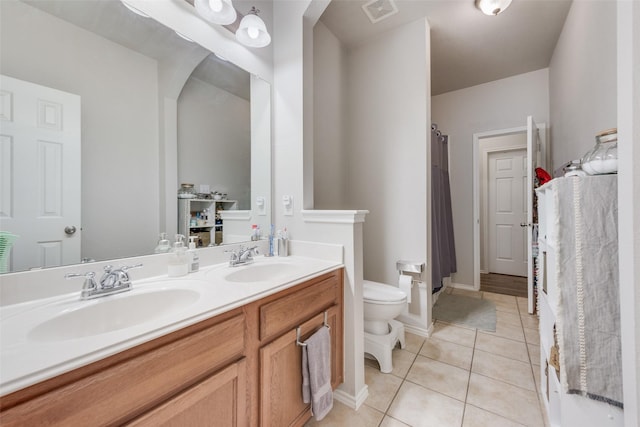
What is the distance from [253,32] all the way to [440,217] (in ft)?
7.69

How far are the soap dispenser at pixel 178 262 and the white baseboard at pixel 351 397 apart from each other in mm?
1105

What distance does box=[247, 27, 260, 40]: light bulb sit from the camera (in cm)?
156

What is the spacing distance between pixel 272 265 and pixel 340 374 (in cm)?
72

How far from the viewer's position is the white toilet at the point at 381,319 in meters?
1.75

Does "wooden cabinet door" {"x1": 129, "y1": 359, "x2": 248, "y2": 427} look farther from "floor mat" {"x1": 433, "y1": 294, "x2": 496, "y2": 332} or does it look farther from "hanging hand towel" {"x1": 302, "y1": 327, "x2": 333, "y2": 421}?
"floor mat" {"x1": 433, "y1": 294, "x2": 496, "y2": 332}

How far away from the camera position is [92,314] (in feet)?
2.89

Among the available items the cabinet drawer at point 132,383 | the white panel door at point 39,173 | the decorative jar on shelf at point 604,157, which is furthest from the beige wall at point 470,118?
the white panel door at point 39,173

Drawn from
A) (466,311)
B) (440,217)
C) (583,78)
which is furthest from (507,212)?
(583,78)

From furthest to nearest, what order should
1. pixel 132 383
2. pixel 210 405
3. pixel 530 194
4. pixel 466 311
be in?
pixel 466 311 < pixel 530 194 < pixel 210 405 < pixel 132 383

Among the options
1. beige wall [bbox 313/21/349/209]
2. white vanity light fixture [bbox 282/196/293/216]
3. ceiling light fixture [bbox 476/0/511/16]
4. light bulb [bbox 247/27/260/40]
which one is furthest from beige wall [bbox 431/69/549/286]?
light bulb [bbox 247/27/260/40]

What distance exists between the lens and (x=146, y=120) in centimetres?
123

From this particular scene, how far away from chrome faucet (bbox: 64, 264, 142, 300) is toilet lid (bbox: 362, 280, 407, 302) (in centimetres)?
134

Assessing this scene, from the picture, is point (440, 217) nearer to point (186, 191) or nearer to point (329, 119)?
point (329, 119)

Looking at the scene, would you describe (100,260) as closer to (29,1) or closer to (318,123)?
(29,1)
